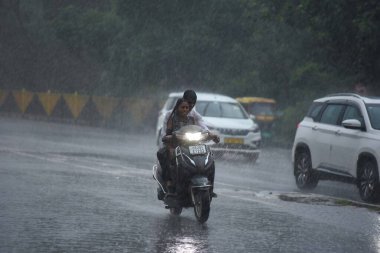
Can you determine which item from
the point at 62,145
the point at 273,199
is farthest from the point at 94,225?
the point at 62,145

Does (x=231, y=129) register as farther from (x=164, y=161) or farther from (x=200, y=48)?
(x=200, y=48)

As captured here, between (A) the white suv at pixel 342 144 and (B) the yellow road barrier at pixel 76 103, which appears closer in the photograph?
(A) the white suv at pixel 342 144

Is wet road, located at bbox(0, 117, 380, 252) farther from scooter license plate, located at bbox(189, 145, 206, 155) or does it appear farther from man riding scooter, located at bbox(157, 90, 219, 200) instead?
scooter license plate, located at bbox(189, 145, 206, 155)

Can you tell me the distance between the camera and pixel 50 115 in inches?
2032

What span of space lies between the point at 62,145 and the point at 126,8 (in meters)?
21.0

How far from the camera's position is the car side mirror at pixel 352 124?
16391mm

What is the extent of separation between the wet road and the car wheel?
3.60 feet

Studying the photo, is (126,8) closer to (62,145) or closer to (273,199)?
(62,145)

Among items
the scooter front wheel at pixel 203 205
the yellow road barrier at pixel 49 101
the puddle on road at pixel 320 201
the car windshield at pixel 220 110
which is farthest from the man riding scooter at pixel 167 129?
the yellow road barrier at pixel 49 101

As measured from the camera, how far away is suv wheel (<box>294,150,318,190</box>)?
1842 centimetres

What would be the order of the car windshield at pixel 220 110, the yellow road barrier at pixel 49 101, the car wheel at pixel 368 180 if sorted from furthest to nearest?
the yellow road barrier at pixel 49 101, the car windshield at pixel 220 110, the car wheel at pixel 368 180

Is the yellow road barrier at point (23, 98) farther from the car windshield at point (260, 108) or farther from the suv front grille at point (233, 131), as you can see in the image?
the suv front grille at point (233, 131)

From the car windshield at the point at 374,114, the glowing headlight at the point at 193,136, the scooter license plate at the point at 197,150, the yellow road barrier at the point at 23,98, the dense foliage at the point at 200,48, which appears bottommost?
the yellow road barrier at the point at 23,98

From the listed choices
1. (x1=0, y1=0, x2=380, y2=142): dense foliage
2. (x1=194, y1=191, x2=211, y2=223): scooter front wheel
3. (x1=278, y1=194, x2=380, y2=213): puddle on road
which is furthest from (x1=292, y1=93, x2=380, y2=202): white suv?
(x1=0, y1=0, x2=380, y2=142): dense foliage
